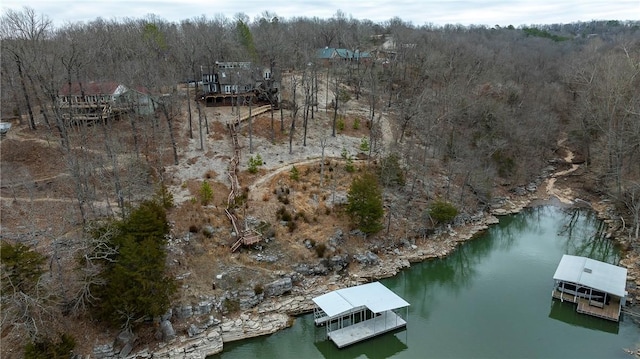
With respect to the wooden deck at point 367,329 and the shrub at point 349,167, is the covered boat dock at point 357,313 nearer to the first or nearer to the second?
the wooden deck at point 367,329

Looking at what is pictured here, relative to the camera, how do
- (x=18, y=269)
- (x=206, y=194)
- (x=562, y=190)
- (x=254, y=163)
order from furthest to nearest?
(x=562, y=190), (x=254, y=163), (x=206, y=194), (x=18, y=269)

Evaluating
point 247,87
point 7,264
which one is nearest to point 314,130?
point 247,87

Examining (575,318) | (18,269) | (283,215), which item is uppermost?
(18,269)

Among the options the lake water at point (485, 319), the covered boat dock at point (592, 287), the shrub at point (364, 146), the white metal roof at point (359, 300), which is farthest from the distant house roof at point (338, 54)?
the white metal roof at point (359, 300)

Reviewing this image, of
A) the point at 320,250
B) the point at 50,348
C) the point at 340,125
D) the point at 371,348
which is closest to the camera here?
the point at 50,348

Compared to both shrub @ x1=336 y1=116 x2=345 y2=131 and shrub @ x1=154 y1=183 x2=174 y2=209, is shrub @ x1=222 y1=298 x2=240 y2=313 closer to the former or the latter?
shrub @ x1=154 y1=183 x2=174 y2=209

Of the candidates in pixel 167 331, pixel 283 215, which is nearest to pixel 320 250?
pixel 283 215

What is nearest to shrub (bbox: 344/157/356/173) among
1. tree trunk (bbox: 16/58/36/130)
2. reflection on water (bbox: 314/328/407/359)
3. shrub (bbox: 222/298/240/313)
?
shrub (bbox: 222/298/240/313)

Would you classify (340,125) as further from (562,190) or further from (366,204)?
(562,190)
